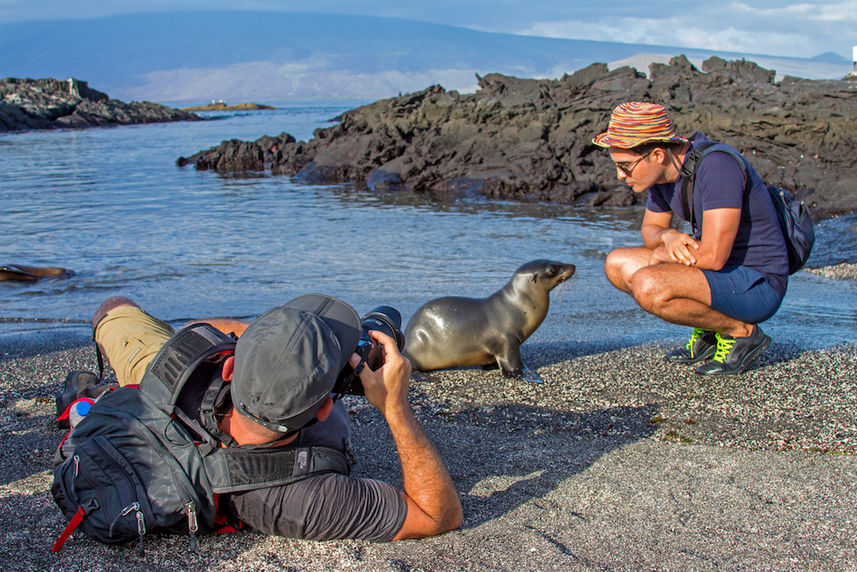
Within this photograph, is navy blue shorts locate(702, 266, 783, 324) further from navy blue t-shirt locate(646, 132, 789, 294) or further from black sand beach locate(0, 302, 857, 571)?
black sand beach locate(0, 302, 857, 571)

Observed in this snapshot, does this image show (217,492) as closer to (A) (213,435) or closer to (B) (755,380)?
(A) (213,435)

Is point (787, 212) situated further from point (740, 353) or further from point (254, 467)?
point (254, 467)

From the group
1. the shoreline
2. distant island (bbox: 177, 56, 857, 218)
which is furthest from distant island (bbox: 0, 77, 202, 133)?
the shoreline

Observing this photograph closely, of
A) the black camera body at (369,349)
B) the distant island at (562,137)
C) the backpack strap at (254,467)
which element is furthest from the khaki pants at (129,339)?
the distant island at (562,137)

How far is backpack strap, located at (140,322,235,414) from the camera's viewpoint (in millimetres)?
2234

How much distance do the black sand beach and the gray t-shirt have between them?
0.07 m

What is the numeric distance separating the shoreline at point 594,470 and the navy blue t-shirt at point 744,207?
652 mm

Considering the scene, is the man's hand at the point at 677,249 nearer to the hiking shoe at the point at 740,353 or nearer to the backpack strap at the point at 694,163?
the backpack strap at the point at 694,163

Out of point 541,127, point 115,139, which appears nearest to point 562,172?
point 541,127

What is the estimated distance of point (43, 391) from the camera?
4125 mm

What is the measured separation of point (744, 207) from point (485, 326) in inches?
62.8

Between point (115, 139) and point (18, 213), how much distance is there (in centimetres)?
2847

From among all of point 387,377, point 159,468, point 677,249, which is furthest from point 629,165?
point 159,468

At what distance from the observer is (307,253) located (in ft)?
32.6
